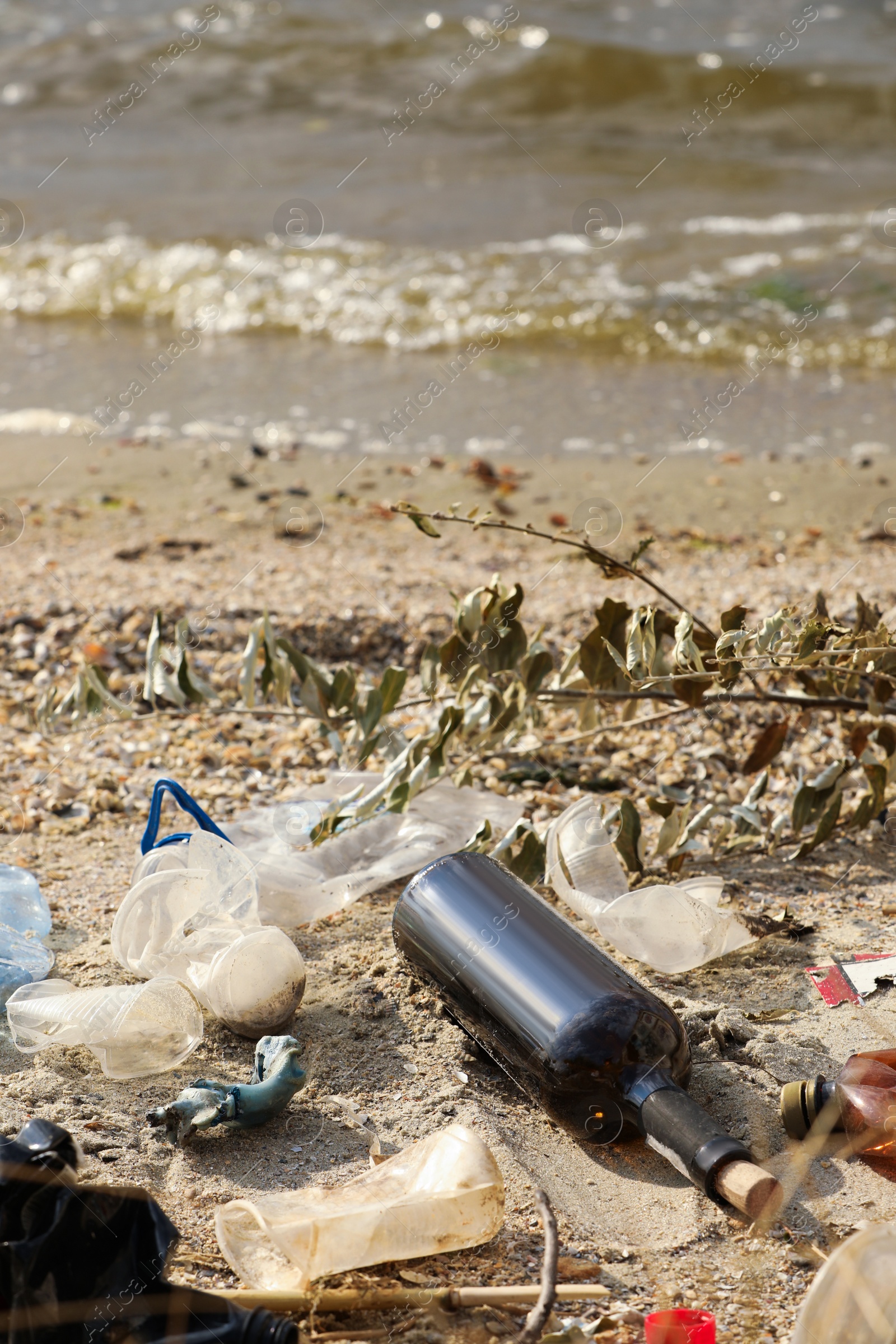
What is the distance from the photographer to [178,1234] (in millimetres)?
1310

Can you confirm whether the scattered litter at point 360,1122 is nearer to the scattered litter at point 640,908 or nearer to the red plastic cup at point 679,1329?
the red plastic cup at point 679,1329

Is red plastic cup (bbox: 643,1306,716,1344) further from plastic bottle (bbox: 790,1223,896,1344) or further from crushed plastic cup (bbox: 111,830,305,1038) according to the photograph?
crushed plastic cup (bbox: 111,830,305,1038)

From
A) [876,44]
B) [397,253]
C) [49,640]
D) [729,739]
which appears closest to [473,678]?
[729,739]

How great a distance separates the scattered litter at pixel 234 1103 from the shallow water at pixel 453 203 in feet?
12.7

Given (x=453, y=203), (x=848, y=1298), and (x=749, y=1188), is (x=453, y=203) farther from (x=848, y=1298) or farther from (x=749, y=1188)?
(x=848, y=1298)

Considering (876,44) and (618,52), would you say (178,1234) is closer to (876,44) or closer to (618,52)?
(618,52)

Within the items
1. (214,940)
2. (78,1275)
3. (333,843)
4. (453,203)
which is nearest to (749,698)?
(333,843)

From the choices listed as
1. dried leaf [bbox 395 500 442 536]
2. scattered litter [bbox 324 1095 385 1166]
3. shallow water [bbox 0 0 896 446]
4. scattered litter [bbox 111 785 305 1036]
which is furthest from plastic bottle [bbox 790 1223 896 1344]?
shallow water [bbox 0 0 896 446]

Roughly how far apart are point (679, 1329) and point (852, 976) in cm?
79

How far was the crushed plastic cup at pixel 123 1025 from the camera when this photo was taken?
169 centimetres

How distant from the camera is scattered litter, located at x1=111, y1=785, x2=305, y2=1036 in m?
1.78

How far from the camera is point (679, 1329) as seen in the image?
1.28 m

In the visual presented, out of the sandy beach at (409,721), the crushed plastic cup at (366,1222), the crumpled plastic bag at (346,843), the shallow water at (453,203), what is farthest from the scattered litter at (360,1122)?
the shallow water at (453,203)

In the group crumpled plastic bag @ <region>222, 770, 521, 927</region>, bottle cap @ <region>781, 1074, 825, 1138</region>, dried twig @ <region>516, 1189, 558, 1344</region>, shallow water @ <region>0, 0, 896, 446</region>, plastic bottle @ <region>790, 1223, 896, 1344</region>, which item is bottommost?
shallow water @ <region>0, 0, 896, 446</region>
